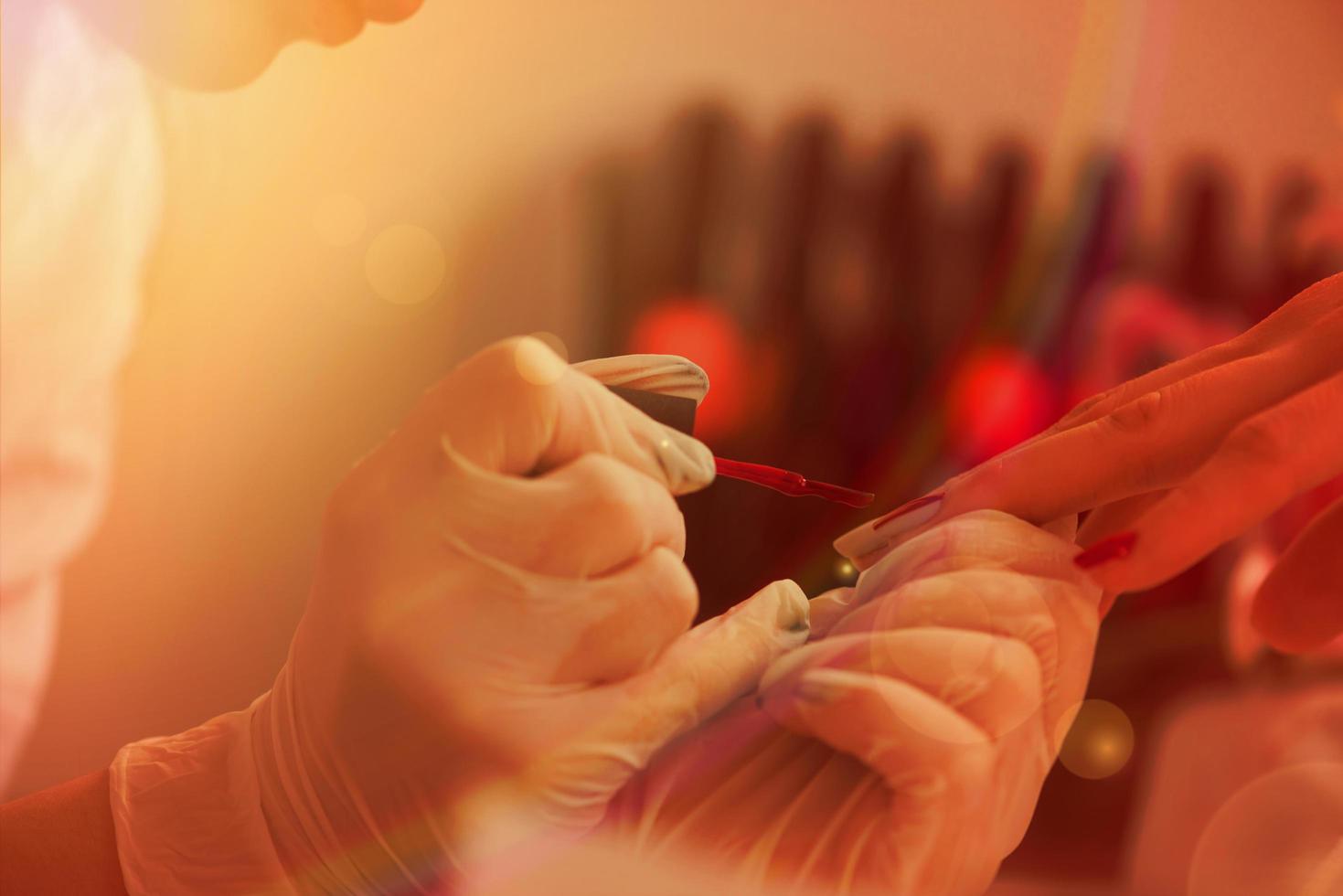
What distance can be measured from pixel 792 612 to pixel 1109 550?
0.19m

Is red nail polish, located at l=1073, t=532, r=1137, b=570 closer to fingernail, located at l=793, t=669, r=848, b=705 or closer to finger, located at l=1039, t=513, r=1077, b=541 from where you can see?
finger, located at l=1039, t=513, r=1077, b=541

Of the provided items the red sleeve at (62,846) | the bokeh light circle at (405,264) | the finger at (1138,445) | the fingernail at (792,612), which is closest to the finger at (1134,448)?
the finger at (1138,445)

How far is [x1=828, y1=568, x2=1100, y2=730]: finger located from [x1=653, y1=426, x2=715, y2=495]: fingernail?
0.43 ft

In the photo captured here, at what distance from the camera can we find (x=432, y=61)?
1340 millimetres

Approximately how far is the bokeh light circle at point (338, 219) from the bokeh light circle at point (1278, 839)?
151cm

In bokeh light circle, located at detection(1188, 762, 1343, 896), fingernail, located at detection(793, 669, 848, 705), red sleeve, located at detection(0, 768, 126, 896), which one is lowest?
bokeh light circle, located at detection(1188, 762, 1343, 896)

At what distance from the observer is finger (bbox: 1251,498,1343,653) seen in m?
0.57

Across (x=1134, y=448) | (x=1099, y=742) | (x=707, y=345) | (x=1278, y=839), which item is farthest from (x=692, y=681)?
(x=1278, y=839)

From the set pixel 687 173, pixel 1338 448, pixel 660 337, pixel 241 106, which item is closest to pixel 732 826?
pixel 1338 448

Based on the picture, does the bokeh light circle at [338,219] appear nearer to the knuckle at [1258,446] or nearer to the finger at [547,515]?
the finger at [547,515]

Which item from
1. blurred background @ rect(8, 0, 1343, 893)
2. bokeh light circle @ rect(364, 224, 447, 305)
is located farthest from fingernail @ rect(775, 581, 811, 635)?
bokeh light circle @ rect(364, 224, 447, 305)

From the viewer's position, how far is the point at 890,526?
56cm

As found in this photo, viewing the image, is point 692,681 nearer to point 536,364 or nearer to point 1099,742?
point 536,364

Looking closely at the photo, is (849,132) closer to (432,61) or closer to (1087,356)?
(1087,356)
